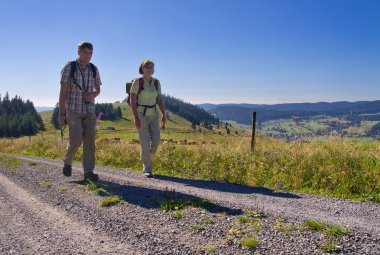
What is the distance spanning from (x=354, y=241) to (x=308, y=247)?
629 millimetres

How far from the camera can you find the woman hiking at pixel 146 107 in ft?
31.6

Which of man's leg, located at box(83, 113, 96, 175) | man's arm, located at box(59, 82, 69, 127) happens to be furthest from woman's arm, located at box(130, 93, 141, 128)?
man's arm, located at box(59, 82, 69, 127)

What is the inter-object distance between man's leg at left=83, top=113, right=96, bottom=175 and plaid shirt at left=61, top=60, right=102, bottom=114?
31 centimetres

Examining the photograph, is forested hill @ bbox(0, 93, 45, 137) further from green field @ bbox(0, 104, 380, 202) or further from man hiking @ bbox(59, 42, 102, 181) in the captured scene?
man hiking @ bbox(59, 42, 102, 181)

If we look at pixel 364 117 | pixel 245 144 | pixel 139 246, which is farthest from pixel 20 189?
pixel 364 117

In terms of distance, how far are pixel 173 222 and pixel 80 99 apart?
14.5ft

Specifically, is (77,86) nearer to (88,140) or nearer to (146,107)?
(88,140)

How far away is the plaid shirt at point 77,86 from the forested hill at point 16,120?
413 ft

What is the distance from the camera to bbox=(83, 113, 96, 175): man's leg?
344 inches

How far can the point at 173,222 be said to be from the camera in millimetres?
5426

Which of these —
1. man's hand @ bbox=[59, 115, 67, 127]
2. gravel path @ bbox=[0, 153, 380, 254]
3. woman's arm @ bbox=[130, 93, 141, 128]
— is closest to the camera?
gravel path @ bbox=[0, 153, 380, 254]

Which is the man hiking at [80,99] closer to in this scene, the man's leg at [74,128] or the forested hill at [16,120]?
the man's leg at [74,128]

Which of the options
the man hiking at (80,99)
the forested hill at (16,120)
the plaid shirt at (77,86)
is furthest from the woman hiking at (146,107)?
the forested hill at (16,120)

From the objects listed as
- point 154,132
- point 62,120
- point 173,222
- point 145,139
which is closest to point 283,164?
point 154,132
